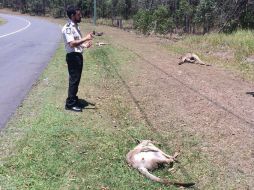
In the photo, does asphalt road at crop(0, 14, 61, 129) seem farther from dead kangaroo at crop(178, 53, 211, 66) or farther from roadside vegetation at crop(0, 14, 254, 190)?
dead kangaroo at crop(178, 53, 211, 66)

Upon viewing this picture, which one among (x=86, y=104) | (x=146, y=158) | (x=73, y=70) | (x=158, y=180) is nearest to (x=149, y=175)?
(x=158, y=180)

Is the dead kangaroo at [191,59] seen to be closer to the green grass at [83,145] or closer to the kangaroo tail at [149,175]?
the green grass at [83,145]

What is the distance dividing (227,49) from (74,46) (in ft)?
35.0

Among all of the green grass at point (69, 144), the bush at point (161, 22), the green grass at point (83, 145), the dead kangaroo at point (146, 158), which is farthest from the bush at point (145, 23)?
→ the dead kangaroo at point (146, 158)

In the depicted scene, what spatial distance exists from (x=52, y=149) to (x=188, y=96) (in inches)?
173

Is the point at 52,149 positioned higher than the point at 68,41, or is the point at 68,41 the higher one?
the point at 68,41

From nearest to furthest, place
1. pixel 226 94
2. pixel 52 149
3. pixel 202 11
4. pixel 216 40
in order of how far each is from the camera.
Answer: pixel 52 149, pixel 226 94, pixel 216 40, pixel 202 11

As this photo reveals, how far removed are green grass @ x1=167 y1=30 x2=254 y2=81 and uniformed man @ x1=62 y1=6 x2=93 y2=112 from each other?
5.95 meters

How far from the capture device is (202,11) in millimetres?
31781

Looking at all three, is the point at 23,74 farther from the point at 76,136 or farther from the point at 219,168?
the point at 219,168

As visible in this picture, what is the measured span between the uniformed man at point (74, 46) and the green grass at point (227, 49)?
5.95m

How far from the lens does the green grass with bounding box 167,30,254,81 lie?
568 inches

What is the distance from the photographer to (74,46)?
7.99 metres

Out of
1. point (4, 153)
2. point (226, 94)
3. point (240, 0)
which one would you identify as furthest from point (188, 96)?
point (240, 0)
